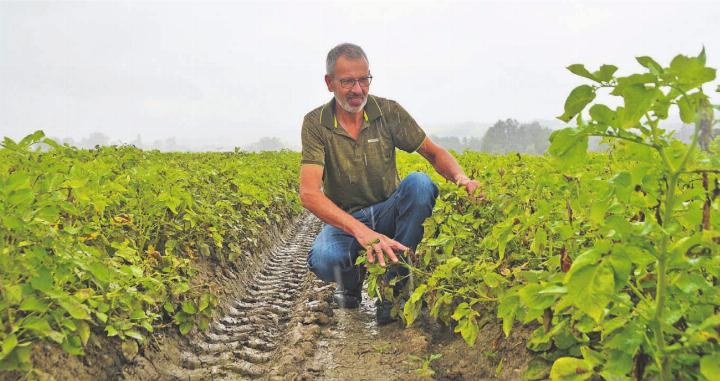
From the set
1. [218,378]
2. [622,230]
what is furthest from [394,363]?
[622,230]

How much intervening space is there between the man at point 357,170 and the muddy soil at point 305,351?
0.28m

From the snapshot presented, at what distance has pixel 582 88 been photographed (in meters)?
1.15

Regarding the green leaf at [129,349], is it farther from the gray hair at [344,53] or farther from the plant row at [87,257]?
the gray hair at [344,53]

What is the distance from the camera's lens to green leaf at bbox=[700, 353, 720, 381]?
1.28 metres

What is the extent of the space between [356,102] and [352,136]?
0.90 ft

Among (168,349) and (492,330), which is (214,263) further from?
(492,330)

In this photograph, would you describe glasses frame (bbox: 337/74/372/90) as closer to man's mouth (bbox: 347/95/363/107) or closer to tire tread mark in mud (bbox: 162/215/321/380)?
man's mouth (bbox: 347/95/363/107)

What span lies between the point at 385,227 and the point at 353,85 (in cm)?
106

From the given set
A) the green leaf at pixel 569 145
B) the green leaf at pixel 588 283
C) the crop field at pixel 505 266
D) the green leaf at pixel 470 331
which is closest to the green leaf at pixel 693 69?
the crop field at pixel 505 266

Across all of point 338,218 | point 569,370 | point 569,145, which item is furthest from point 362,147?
point 569,145

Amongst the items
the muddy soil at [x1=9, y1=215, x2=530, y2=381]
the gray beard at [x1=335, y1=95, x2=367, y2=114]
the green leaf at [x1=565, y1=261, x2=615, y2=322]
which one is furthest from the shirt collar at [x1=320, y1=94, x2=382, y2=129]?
the green leaf at [x1=565, y1=261, x2=615, y2=322]

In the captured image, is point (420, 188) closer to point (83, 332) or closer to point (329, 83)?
point (329, 83)

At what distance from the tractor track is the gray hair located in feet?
5.80

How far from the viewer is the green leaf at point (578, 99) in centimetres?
115
